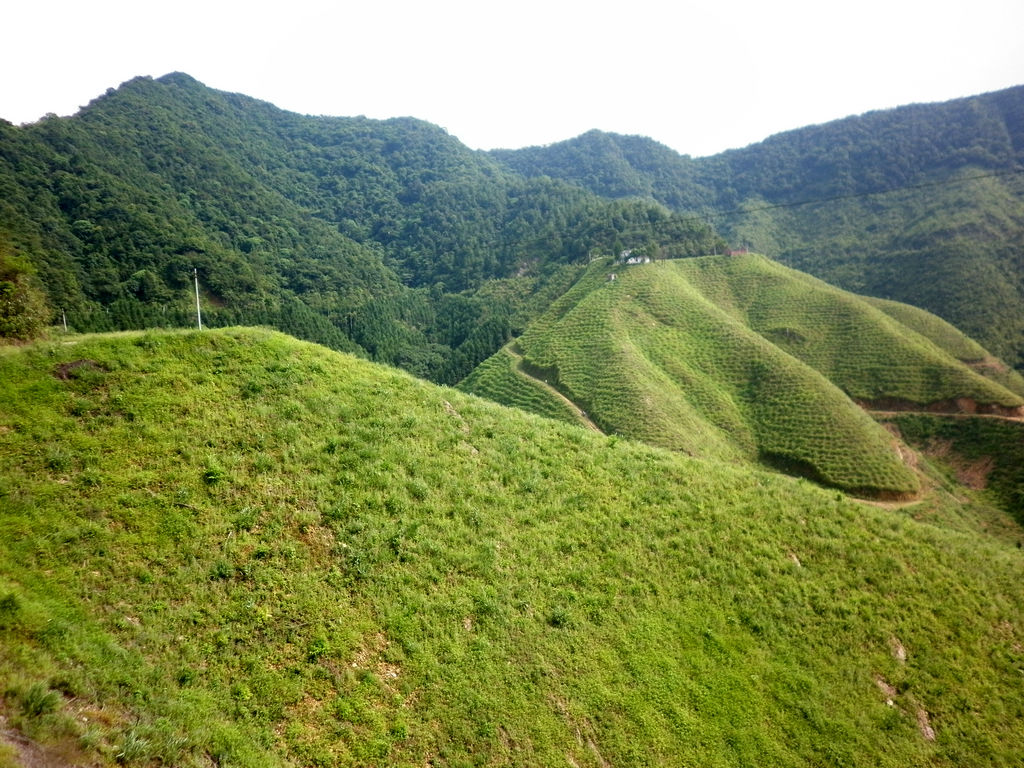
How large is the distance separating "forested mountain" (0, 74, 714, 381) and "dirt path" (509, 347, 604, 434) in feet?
58.4

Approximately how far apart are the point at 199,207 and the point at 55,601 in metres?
109

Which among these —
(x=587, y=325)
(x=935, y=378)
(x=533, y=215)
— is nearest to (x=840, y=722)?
(x=587, y=325)

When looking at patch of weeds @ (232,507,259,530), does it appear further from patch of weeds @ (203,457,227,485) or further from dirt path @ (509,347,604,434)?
dirt path @ (509,347,604,434)

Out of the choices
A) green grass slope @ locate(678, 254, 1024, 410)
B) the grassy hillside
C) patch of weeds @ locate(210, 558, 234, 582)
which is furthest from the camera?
green grass slope @ locate(678, 254, 1024, 410)

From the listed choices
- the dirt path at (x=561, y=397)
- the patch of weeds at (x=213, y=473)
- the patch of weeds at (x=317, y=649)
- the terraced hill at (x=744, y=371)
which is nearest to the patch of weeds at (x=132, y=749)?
the patch of weeds at (x=317, y=649)

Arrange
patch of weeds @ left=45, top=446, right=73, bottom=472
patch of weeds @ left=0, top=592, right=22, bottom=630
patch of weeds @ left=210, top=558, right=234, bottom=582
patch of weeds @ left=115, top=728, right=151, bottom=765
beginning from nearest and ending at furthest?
patch of weeds @ left=115, top=728, right=151, bottom=765
patch of weeds @ left=0, top=592, right=22, bottom=630
patch of weeds @ left=210, top=558, right=234, bottom=582
patch of weeds @ left=45, top=446, right=73, bottom=472

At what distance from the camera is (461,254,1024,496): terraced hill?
140 feet

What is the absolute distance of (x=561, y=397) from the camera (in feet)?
156

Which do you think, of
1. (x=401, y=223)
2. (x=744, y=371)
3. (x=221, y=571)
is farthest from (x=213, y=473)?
(x=401, y=223)

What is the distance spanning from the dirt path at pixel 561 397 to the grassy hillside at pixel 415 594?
2229 centimetres

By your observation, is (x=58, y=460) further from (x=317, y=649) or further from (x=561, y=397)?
(x=561, y=397)

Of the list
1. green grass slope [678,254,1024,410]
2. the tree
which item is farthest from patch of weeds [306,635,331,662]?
green grass slope [678,254,1024,410]

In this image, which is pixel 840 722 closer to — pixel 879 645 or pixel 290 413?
pixel 879 645

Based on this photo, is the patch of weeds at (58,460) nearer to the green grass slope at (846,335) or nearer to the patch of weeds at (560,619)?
the patch of weeds at (560,619)
